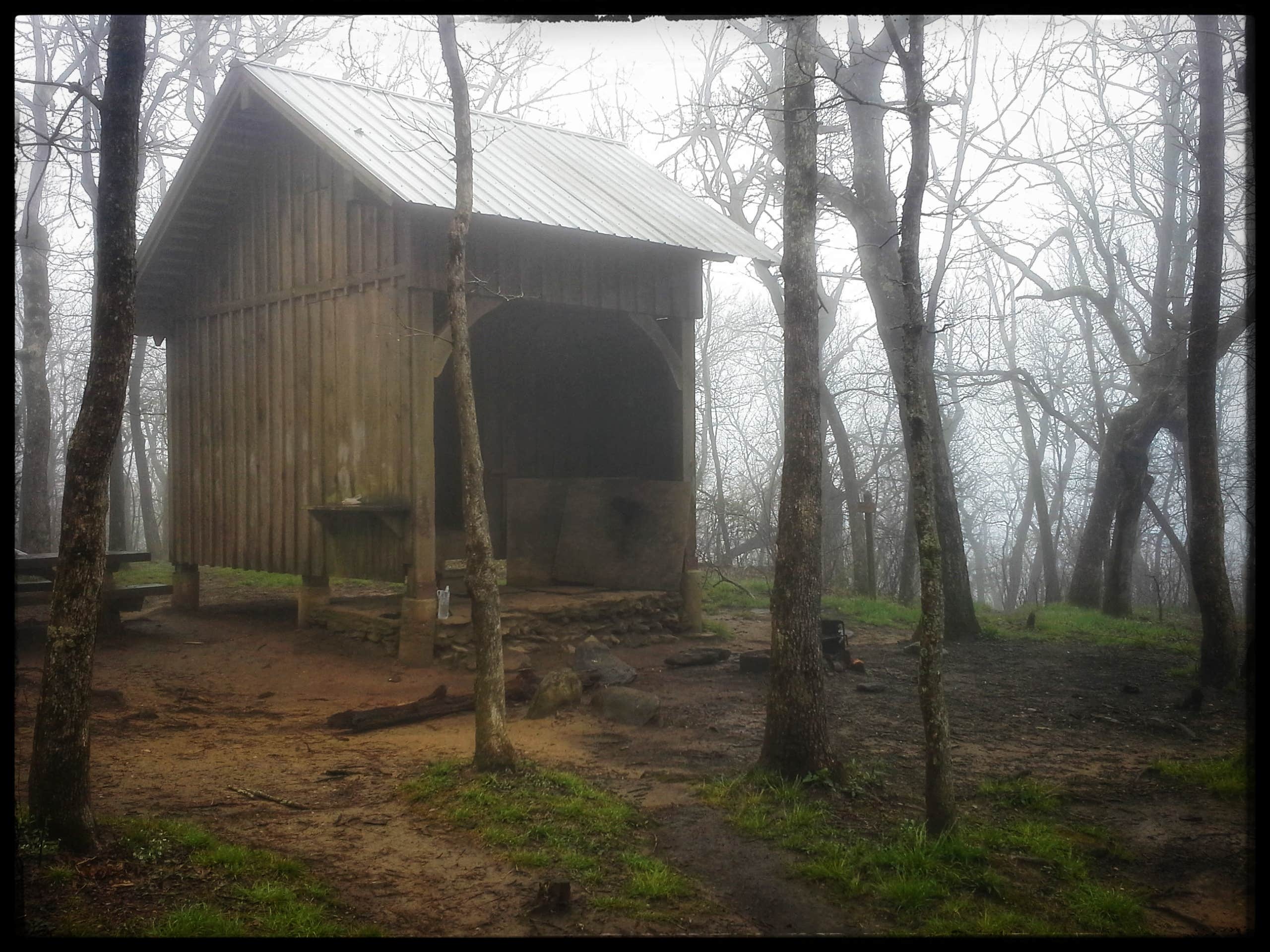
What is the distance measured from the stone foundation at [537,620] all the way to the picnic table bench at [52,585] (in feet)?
7.44

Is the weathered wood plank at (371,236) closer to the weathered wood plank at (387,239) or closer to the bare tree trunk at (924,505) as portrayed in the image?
the weathered wood plank at (387,239)

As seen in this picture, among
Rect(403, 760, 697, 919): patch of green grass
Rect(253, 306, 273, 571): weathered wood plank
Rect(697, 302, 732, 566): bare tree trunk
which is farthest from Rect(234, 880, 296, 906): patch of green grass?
Rect(697, 302, 732, 566): bare tree trunk

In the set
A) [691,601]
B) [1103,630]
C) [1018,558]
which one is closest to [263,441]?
[691,601]

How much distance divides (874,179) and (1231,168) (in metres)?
5.05

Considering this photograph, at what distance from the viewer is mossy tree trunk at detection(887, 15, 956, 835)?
6016 millimetres

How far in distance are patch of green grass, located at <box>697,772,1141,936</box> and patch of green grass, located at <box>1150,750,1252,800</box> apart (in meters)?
1.36

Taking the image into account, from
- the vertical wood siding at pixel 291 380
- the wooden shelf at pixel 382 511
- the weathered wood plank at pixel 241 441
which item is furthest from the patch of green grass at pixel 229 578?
the wooden shelf at pixel 382 511

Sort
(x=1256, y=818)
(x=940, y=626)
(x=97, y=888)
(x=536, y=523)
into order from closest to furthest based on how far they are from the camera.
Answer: (x=97, y=888) < (x=1256, y=818) < (x=940, y=626) < (x=536, y=523)

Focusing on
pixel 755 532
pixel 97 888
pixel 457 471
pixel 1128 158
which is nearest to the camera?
pixel 97 888

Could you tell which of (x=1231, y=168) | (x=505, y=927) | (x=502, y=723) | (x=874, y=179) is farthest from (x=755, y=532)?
(x=505, y=927)

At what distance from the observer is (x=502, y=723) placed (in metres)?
7.29

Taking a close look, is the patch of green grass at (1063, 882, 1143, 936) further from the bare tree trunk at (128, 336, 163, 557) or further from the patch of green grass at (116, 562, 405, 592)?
the bare tree trunk at (128, 336, 163, 557)

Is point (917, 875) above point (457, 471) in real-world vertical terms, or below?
below

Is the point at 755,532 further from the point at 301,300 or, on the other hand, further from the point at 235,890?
the point at 235,890
